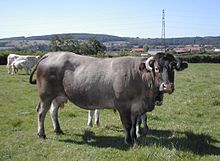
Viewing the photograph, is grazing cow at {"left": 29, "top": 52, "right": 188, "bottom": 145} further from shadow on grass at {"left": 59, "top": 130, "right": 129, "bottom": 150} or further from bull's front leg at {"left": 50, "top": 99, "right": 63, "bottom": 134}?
bull's front leg at {"left": 50, "top": 99, "right": 63, "bottom": 134}

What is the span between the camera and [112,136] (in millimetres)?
10609

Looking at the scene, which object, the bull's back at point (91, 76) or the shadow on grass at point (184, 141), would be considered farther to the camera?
the bull's back at point (91, 76)

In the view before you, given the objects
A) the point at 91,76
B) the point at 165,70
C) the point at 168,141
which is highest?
the point at 165,70

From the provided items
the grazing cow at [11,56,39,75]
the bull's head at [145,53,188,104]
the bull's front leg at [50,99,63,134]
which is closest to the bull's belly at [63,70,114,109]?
the bull's front leg at [50,99,63,134]

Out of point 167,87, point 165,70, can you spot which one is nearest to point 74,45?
point 165,70

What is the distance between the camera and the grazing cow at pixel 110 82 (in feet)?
29.1

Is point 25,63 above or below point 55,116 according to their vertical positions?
below

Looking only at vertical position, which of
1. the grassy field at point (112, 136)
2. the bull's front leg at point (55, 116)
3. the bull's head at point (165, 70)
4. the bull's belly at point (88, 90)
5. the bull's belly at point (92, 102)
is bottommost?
the grassy field at point (112, 136)

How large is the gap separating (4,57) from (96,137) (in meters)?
45.9

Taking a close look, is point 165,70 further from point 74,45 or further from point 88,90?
point 74,45

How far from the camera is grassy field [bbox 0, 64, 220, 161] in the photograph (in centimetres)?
838

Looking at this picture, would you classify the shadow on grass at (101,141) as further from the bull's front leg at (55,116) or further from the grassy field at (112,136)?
the bull's front leg at (55,116)

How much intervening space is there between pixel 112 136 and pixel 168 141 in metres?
1.80

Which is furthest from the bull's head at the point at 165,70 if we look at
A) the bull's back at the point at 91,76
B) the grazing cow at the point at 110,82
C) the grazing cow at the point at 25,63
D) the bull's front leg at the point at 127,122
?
the grazing cow at the point at 25,63
